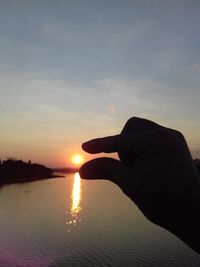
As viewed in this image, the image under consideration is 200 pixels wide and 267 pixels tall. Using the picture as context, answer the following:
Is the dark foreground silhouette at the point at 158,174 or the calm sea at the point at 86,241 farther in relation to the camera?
the calm sea at the point at 86,241

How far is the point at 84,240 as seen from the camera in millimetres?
49281

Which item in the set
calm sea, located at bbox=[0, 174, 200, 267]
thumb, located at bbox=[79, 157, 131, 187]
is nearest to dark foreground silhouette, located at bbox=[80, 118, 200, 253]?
thumb, located at bbox=[79, 157, 131, 187]

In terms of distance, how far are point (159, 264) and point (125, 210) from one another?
34.5 metres

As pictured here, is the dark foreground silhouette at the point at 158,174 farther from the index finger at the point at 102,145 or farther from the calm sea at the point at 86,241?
the calm sea at the point at 86,241

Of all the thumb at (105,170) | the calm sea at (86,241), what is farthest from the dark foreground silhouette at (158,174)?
the calm sea at (86,241)

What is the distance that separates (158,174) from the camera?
1.92 m

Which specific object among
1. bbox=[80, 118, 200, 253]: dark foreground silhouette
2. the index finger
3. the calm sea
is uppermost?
the index finger

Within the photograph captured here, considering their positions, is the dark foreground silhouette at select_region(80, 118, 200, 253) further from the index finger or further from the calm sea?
the calm sea

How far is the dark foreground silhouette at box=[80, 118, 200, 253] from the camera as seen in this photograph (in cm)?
187

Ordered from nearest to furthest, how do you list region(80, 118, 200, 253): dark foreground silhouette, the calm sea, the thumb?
region(80, 118, 200, 253): dark foreground silhouette → the thumb → the calm sea

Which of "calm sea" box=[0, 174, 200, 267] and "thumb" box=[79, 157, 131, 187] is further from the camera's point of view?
"calm sea" box=[0, 174, 200, 267]

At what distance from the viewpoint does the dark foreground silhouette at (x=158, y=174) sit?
6.15ft

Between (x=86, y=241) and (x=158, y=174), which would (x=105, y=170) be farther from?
(x=86, y=241)

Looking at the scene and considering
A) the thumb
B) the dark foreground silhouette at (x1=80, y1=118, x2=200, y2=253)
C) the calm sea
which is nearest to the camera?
the dark foreground silhouette at (x1=80, y1=118, x2=200, y2=253)
